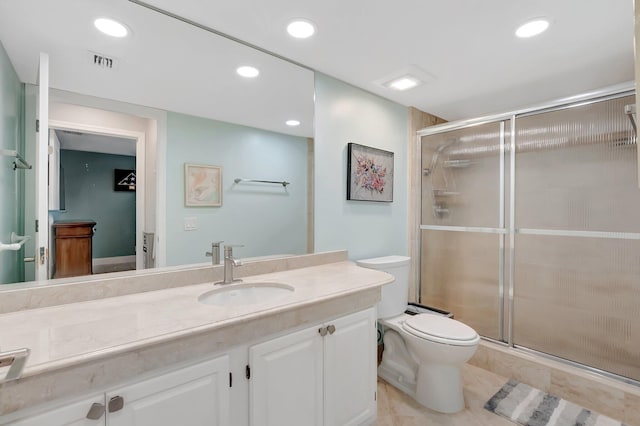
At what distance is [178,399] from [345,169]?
167cm

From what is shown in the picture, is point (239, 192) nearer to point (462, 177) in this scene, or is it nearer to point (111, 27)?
point (111, 27)

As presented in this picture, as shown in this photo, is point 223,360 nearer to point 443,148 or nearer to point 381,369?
point 381,369

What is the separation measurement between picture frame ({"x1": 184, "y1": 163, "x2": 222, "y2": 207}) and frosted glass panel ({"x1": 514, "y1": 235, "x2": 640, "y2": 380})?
2.24m

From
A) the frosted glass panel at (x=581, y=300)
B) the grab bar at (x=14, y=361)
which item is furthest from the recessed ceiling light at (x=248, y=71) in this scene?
the frosted glass panel at (x=581, y=300)

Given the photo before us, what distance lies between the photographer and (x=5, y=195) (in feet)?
3.74

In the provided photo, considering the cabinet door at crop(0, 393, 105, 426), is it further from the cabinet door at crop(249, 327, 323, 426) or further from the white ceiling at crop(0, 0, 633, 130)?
the white ceiling at crop(0, 0, 633, 130)

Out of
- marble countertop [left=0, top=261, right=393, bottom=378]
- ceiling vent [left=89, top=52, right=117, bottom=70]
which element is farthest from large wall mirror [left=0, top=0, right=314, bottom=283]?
marble countertop [left=0, top=261, right=393, bottom=378]

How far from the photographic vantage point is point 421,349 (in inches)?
71.9

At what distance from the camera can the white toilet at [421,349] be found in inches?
68.8

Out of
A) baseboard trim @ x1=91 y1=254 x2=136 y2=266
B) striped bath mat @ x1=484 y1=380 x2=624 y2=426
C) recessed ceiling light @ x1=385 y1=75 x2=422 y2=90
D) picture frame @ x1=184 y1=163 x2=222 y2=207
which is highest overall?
recessed ceiling light @ x1=385 y1=75 x2=422 y2=90

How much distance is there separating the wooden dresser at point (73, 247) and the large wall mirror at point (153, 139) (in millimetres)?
14

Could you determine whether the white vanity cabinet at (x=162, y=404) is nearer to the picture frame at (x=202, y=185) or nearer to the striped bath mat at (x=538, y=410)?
the picture frame at (x=202, y=185)

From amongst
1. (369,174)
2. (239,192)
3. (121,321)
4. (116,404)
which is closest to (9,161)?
(121,321)

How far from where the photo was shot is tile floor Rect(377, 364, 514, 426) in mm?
1725
